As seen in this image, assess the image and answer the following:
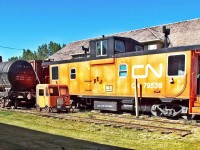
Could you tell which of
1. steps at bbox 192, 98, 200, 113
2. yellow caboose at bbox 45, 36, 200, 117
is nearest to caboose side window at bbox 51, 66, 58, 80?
yellow caboose at bbox 45, 36, 200, 117

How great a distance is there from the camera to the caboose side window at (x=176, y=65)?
14001 mm

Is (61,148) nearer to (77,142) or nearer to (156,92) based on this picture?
(77,142)

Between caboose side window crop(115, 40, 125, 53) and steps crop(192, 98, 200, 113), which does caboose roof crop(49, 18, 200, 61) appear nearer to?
caboose side window crop(115, 40, 125, 53)

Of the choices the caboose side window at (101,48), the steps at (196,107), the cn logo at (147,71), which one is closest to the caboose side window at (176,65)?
the cn logo at (147,71)

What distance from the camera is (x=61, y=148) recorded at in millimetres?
7961

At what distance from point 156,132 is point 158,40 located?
19959 mm

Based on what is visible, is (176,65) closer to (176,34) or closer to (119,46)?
(119,46)

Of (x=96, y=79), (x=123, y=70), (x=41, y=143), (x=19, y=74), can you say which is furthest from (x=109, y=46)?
(x=41, y=143)

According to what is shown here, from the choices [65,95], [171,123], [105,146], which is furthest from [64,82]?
[105,146]

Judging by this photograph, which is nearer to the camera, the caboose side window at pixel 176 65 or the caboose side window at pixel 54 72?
the caboose side window at pixel 176 65

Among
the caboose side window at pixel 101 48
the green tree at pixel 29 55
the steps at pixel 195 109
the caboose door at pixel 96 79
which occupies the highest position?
the green tree at pixel 29 55

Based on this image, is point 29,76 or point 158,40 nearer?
point 29,76

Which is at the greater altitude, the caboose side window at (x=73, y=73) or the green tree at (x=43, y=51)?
the green tree at (x=43, y=51)

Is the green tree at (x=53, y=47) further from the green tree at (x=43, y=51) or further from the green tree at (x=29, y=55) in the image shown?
the green tree at (x=29, y=55)
